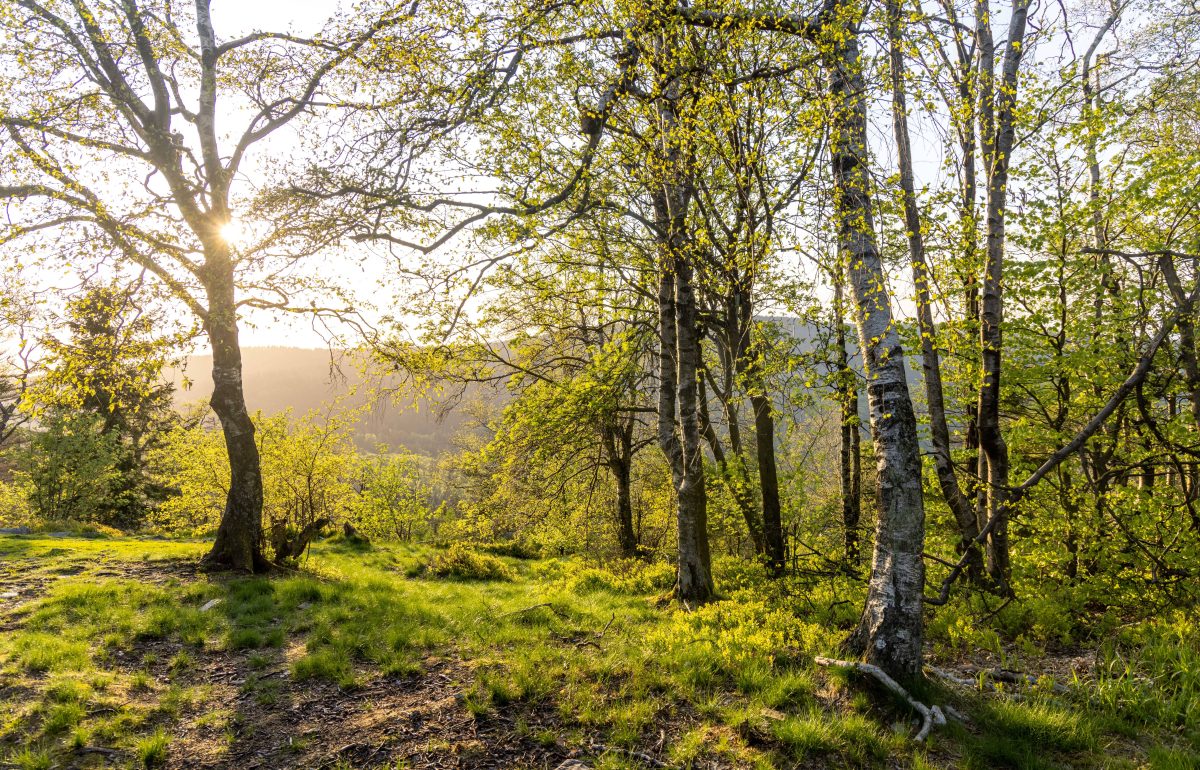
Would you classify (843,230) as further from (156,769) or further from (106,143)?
(106,143)

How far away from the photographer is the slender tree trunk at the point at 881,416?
15.4 ft

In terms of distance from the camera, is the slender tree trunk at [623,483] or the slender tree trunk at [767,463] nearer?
the slender tree trunk at [767,463]

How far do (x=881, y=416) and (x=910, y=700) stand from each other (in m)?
2.40

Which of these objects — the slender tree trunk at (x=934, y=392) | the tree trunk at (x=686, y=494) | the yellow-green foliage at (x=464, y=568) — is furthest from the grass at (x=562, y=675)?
the yellow-green foliage at (x=464, y=568)

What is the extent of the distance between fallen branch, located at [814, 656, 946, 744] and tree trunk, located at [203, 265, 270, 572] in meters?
10.5

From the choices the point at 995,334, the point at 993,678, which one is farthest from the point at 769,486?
the point at 993,678

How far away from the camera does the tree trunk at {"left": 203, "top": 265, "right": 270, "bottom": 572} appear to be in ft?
33.2

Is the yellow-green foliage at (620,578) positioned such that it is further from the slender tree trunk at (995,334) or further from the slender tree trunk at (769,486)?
the slender tree trunk at (995,334)

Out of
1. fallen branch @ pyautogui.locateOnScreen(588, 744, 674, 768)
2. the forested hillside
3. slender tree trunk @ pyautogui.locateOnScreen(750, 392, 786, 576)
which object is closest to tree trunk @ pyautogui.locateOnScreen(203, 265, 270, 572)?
the forested hillside

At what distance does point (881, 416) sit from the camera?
496 cm

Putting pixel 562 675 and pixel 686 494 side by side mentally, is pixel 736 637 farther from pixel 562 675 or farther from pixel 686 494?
pixel 686 494

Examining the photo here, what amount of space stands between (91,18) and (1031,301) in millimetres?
16669

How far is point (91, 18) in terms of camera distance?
9047mm

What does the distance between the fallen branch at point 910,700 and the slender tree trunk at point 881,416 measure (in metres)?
0.15
